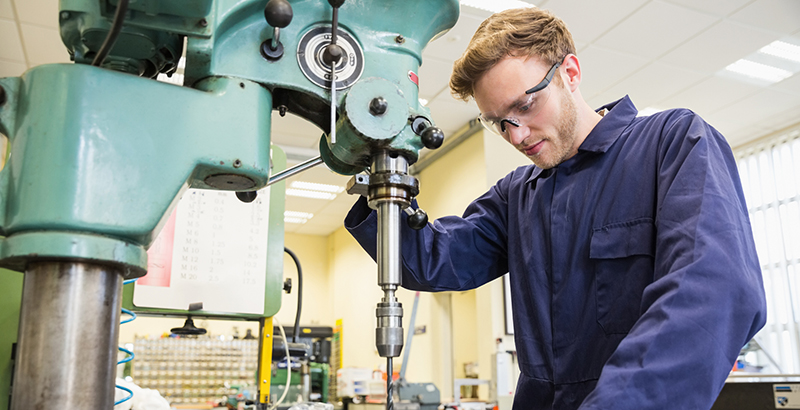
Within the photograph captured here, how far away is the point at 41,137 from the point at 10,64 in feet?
16.4

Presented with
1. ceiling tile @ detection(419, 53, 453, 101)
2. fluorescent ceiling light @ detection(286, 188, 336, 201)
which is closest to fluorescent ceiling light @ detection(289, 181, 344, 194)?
fluorescent ceiling light @ detection(286, 188, 336, 201)

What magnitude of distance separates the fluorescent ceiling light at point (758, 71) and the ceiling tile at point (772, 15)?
0.47m

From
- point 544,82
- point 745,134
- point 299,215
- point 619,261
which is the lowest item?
point 619,261

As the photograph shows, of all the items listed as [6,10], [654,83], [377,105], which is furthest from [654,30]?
[6,10]

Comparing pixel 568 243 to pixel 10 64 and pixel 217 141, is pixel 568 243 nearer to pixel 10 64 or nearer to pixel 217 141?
pixel 217 141

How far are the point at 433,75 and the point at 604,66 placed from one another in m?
1.33

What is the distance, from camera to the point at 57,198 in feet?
1.91

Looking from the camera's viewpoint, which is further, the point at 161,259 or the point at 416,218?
the point at 161,259

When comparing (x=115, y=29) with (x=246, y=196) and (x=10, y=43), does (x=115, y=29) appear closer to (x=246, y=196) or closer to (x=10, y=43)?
(x=246, y=196)

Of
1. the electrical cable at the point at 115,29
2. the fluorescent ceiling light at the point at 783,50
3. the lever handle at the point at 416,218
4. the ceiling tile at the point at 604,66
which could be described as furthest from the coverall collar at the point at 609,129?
the fluorescent ceiling light at the point at 783,50

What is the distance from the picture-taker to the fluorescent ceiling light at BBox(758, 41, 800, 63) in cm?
445

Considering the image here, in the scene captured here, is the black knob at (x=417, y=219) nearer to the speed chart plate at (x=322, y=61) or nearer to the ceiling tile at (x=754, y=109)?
the speed chart plate at (x=322, y=61)

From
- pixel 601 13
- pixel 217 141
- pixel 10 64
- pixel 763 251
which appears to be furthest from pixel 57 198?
pixel 763 251

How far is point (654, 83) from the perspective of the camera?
16.5ft
